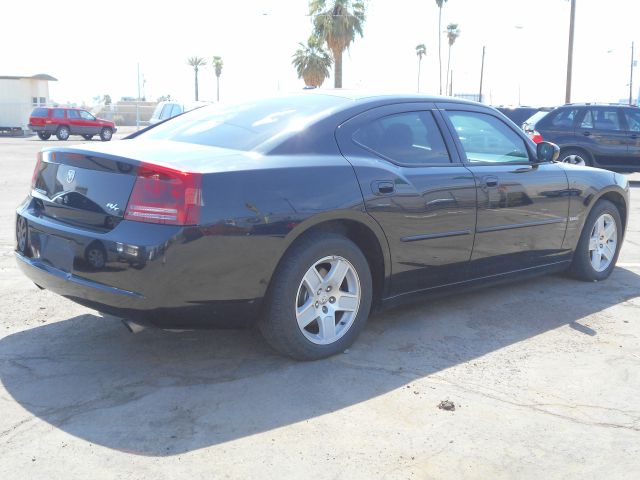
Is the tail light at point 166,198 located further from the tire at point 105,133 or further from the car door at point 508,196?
the tire at point 105,133

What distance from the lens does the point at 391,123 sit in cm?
455

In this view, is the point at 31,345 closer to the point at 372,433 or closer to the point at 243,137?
the point at 243,137

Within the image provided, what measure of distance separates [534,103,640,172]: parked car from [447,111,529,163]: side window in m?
9.55

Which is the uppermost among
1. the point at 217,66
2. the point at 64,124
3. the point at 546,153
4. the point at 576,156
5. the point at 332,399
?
the point at 217,66

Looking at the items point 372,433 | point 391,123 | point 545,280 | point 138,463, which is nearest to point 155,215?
point 138,463

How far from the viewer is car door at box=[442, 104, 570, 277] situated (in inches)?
193

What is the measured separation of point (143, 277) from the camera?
136 inches

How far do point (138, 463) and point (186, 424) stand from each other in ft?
1.27

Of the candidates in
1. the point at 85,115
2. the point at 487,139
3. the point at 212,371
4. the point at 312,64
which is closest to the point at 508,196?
the point at 487,139

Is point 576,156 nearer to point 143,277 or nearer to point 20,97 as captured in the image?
point 143,277

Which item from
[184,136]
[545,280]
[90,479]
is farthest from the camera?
[545,280]

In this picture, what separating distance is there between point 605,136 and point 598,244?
30.0 feet

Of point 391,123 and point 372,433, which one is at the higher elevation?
point 391,123

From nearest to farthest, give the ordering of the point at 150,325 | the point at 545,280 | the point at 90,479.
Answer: the point at 90,479 < the point at 150,325 < the point at 545,280
